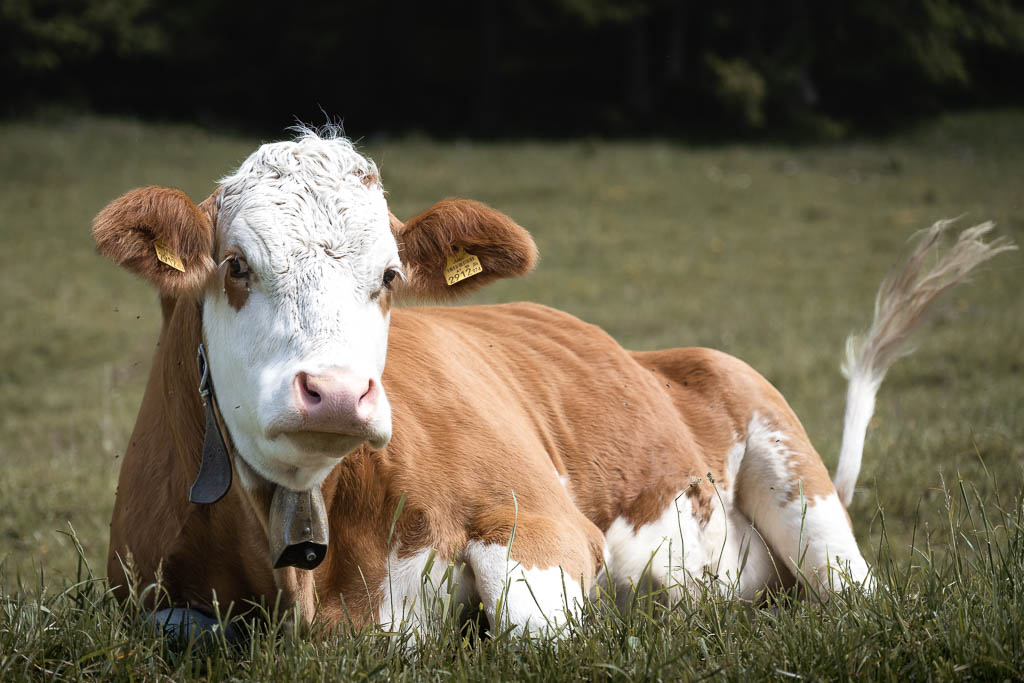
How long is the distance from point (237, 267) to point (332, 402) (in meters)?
0.63

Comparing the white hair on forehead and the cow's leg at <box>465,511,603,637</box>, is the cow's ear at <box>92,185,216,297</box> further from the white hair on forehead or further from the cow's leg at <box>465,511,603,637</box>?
the cow's leg at <box>465,511,603,637</box>

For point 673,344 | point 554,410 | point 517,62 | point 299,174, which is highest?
point 517,62

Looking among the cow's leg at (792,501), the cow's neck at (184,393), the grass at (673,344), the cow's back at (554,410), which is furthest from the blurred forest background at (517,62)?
the cow's neck at (184,393)

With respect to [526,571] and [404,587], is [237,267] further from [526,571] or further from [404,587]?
[526,571]

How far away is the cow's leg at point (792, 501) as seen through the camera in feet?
14.6

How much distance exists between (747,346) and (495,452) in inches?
253

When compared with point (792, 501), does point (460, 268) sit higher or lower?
higher

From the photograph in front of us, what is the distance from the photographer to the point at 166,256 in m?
2.96

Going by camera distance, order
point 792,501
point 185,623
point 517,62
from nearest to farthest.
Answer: point 185,623
point 792,501
point 517,62

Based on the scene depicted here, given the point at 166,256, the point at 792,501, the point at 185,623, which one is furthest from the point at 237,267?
the point at 792,501

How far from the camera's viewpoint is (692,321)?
11.1m

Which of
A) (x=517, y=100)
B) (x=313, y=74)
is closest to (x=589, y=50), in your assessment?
(x=517, y=100)

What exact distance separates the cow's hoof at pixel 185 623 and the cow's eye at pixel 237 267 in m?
1.01

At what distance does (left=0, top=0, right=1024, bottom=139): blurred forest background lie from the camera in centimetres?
3108
